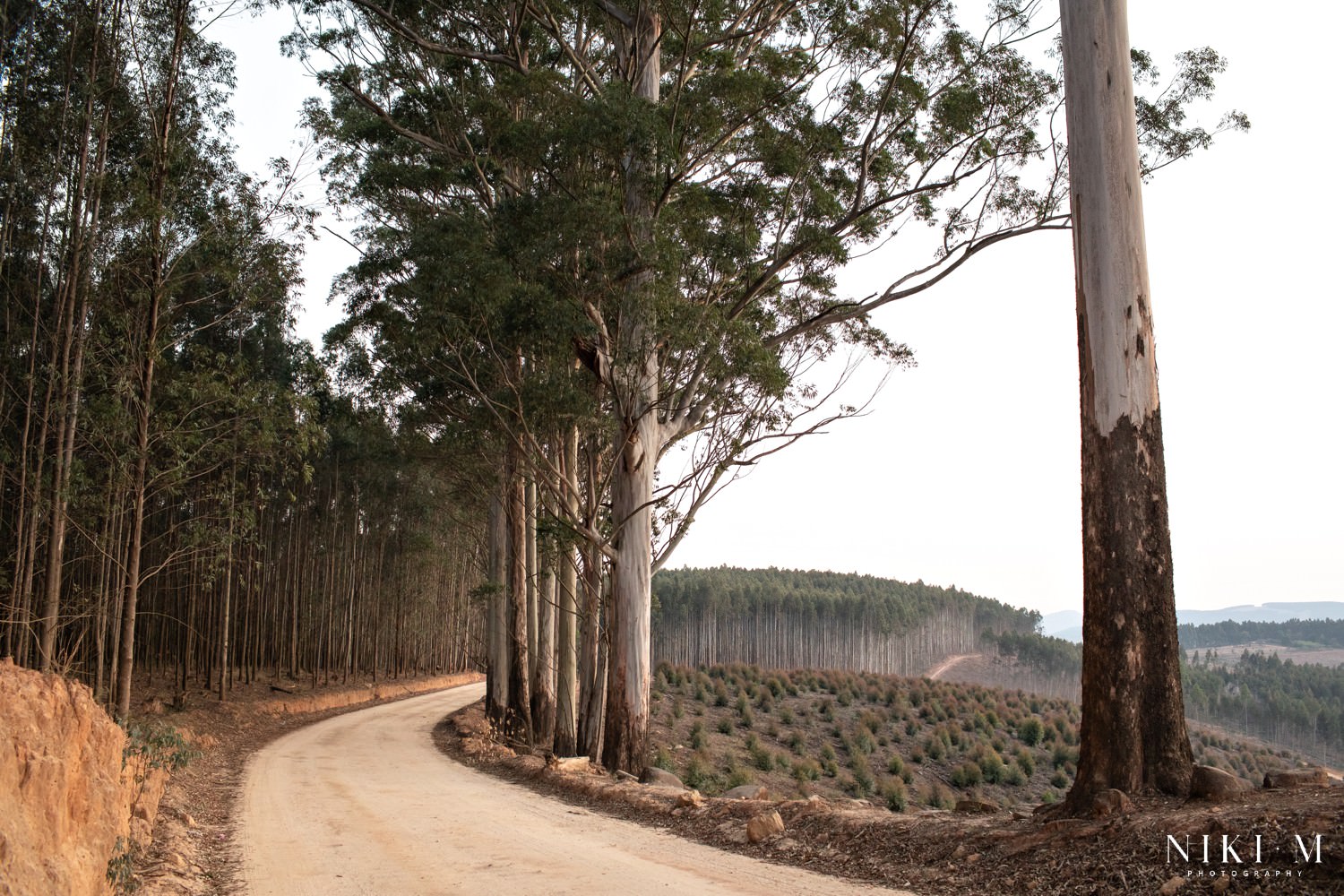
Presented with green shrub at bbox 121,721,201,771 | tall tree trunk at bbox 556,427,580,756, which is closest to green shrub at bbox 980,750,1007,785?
tall tree trunk at bbox 556,427,580,756

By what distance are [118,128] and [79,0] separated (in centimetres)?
149

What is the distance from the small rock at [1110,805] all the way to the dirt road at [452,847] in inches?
56.2

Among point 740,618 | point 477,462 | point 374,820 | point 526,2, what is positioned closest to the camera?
point 374,820

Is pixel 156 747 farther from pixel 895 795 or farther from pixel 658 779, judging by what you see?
pixel 895 795

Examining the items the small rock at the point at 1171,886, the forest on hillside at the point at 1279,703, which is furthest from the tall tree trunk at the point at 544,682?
the forest on hillside at the point at 1279,703

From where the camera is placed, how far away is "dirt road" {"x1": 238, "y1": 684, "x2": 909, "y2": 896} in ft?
18.7

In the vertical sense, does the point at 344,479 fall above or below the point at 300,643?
above

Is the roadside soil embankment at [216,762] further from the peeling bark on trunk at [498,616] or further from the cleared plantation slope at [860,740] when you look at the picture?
the cleared plantation slope at [860,740]

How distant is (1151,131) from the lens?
1222cm

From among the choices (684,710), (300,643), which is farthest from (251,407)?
(300,643)

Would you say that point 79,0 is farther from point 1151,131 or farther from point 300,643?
point 300,643

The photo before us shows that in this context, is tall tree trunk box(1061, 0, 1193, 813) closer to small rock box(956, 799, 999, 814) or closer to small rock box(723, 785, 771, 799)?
small rock box(956, 799, 999, 814)

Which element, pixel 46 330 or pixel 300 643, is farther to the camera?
pixel 300 643

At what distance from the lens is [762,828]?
22.6 feet
